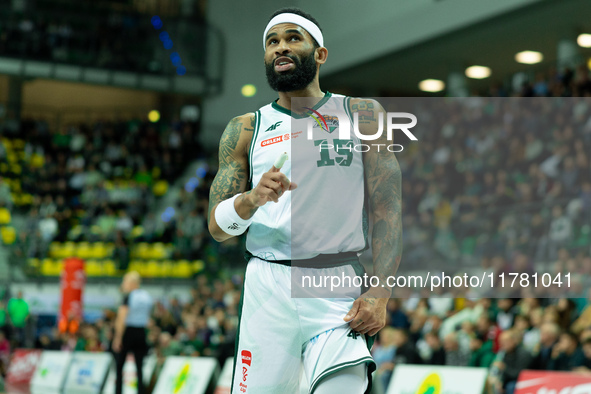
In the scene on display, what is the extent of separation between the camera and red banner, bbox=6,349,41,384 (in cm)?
1502

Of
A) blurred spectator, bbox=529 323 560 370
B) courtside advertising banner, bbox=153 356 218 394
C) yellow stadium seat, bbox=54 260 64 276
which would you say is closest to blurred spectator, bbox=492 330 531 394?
blurred spectator, bbox=529 323 560 370

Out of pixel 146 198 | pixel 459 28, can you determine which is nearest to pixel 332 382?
pixel 459 28

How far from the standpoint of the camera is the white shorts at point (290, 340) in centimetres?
307

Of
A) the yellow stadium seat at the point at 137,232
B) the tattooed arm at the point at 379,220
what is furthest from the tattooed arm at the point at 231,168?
the yellow stadium seat at the point at 137,232

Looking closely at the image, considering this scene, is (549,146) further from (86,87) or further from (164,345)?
(86,87)

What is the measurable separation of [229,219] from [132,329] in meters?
6.75

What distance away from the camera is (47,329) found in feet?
61.2

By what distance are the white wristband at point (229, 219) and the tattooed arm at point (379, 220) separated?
564 millimetres

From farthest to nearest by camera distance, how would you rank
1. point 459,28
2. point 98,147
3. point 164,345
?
point 98,147, point 459,28, point 164,345

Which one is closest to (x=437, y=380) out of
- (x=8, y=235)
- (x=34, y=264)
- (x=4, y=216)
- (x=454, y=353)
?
(x=454, y=353)

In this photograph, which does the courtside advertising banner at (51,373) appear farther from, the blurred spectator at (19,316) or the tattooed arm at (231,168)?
the tattooed arm at (231,168)

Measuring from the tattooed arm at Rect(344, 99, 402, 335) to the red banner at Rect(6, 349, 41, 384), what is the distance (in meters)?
13.3

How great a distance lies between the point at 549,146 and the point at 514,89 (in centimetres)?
702

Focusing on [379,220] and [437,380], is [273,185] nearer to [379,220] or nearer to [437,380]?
[379,220]
